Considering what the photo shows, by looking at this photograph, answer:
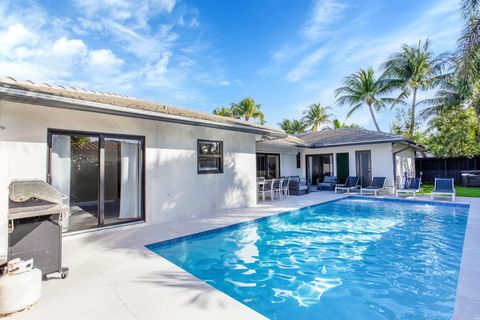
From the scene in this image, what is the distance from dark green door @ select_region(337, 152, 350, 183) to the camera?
16828 mm

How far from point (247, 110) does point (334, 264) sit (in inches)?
1034

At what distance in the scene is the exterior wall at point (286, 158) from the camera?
53.8 ft

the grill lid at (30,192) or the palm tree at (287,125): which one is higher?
the palm tree at (287,125)

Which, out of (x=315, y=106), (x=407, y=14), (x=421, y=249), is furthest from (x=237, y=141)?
(x=315, y=106)

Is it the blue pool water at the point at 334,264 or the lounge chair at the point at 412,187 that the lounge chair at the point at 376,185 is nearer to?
the lounge chair at the point at 412,187

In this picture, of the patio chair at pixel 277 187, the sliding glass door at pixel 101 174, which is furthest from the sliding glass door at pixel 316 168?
the sliding glass door at pixel 101 174

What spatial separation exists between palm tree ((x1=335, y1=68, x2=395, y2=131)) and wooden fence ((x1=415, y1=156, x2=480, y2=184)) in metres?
5.98

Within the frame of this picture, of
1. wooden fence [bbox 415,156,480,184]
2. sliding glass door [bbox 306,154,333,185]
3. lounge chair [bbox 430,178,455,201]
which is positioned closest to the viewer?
lounge chair [bbox 430,178,455,201]

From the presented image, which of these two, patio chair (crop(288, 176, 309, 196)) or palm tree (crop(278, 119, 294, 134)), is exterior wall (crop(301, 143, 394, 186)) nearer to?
patio chair (crop(288, 176, 309, 196))

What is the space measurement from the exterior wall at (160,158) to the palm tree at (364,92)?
19117 millimetres

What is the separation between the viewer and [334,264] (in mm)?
5109

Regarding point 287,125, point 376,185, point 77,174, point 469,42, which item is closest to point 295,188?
point 376,185

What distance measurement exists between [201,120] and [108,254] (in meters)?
4.67

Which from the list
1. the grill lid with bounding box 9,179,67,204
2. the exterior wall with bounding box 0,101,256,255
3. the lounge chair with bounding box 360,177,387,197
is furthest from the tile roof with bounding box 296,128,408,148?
the grill lid with bounding box 9,179,67,204
